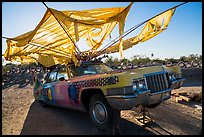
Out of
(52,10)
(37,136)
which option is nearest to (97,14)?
(52,10)

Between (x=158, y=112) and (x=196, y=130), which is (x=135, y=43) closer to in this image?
(x=158, y=112)

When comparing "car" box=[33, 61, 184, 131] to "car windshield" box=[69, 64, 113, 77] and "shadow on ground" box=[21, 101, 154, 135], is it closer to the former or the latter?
"car windshield" box=[69, 64, 113, 77]

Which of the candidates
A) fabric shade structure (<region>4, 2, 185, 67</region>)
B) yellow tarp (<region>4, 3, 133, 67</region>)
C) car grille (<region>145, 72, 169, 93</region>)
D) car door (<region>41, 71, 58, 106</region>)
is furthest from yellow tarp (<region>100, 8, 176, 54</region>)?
car grille (<region>145, 72, 169, 93</region>)

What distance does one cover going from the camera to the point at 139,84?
3512 mm

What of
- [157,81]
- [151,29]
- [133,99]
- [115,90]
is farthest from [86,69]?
[151,29]

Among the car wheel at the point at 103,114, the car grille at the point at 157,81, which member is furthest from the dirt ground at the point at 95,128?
the car grille at the point at 157,81

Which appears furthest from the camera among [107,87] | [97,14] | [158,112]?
[158,112]

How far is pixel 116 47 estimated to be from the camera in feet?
27.6

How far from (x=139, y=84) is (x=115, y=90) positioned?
0.49 meters

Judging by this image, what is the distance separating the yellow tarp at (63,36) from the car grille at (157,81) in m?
1.51

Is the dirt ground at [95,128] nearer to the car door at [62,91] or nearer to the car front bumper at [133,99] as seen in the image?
the car door at [62,91]

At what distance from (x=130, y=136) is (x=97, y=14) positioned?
→ 3.27 metres

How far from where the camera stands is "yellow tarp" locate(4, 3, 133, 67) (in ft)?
16.3

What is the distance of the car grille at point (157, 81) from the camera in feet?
12.3
